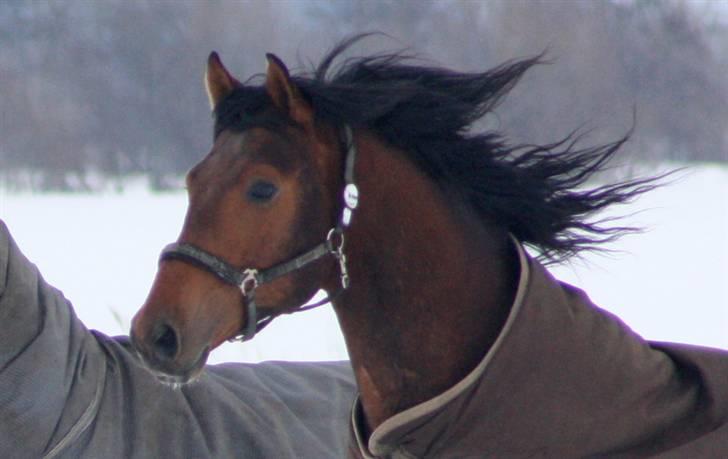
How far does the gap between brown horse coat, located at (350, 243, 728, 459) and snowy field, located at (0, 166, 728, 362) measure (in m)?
2.17

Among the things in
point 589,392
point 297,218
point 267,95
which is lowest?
point 589,392

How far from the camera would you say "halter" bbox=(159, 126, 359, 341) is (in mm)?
1883

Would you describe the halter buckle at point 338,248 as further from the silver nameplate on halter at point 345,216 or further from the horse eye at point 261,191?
the horse eye at point 261,191

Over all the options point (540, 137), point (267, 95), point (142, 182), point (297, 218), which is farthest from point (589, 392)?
point (142, 182)

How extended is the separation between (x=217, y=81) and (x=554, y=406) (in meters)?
0.82

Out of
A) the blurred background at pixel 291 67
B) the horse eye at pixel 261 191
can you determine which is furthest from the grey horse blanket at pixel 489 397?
the blurred background at pixel 291 67

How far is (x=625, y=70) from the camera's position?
464cm

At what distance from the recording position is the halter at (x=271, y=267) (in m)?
1.88

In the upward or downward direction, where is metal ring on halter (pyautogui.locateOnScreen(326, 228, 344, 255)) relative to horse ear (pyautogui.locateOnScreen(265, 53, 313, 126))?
downward

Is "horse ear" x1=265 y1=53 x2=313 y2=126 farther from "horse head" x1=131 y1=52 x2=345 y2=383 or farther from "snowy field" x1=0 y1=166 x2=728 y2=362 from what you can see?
"snowy field" x1=0 y1=166 x2=728 y2=362

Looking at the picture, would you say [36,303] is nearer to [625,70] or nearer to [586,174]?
[586,174]

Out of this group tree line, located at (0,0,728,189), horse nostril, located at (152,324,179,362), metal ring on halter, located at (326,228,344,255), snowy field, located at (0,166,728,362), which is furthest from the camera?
snowy field, located at (0,166,728,362)

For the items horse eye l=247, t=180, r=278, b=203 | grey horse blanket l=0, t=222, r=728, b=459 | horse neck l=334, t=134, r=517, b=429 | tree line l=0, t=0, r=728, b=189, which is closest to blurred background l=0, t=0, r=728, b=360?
tree line l=0, t=0, r=728, b=189

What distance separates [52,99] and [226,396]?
298 centimetres
